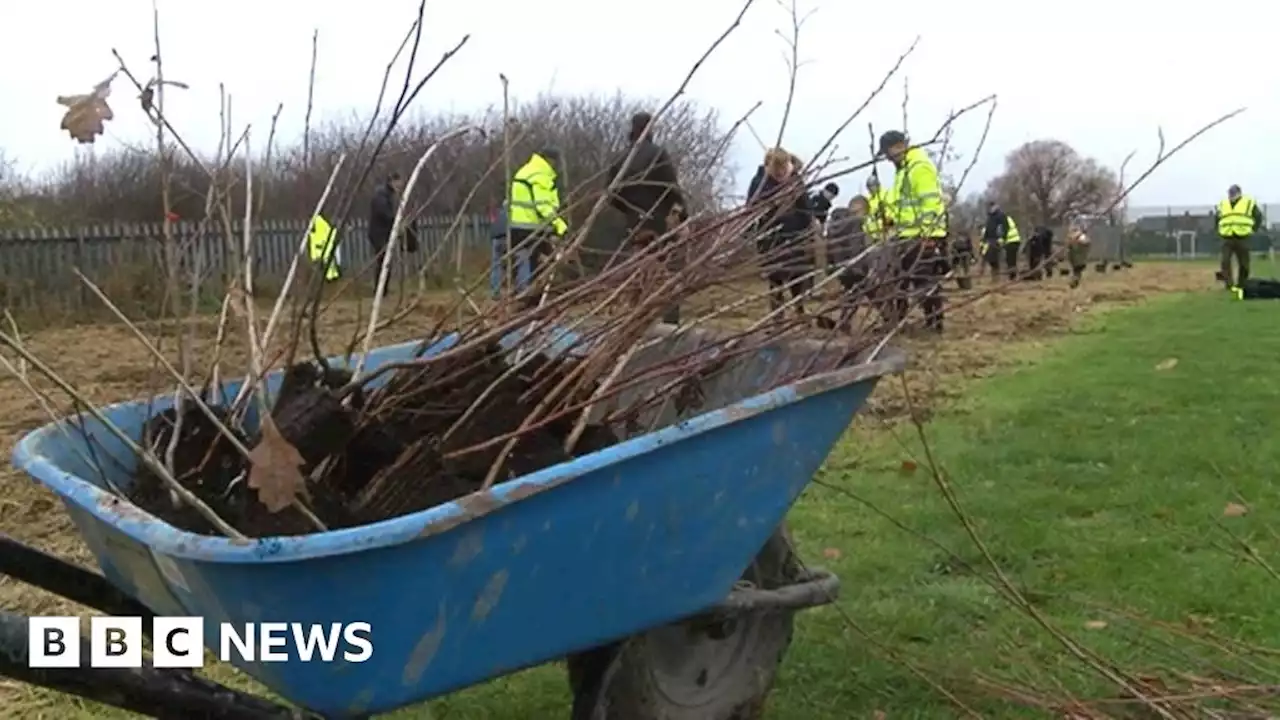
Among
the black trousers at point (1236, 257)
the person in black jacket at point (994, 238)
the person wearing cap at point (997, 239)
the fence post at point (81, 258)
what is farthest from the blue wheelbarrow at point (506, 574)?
the black trousers at point (1236, 257)

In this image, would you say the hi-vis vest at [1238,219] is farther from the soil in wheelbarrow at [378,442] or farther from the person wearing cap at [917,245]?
the soil in wheelbarrow at [378,442]

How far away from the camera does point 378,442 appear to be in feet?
8.55

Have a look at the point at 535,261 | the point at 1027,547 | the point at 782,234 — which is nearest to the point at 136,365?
the point at 535,261

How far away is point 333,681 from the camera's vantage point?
202 cm

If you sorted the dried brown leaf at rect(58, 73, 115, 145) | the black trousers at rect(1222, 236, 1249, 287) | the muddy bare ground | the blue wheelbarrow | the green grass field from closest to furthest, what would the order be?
the blue wheelbarrow → the dried brown leaf at rect(58, 73, 115, 145) → the green grass field → the muddy bare ground → the black trousers at rect(1222, 236, 1249, 287)

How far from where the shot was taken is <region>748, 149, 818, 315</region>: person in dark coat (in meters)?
3.05

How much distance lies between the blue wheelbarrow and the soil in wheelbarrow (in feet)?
0.52

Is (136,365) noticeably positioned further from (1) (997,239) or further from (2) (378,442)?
(2) (378,442)

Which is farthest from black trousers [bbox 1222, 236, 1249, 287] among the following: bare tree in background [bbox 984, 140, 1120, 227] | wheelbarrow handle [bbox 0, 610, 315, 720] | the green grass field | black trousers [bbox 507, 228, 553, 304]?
wheelbarrow handle [bbox 0, 610, 315, 720]

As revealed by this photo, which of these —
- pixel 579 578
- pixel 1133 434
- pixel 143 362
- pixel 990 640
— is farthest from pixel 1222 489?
pixel 143 362

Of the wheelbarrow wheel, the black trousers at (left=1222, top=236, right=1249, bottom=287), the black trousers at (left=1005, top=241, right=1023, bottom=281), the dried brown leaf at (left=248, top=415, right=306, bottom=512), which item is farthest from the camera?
the black trousers at (left=1222, top=236, right=1249, bottom=287)

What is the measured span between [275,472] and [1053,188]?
6.85m

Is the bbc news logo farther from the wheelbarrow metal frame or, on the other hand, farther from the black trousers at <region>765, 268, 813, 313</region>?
the black trousers at <region>765, 268, 813, 313</region>

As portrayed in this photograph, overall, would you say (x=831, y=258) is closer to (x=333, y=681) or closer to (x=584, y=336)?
(x=584, y=336)
